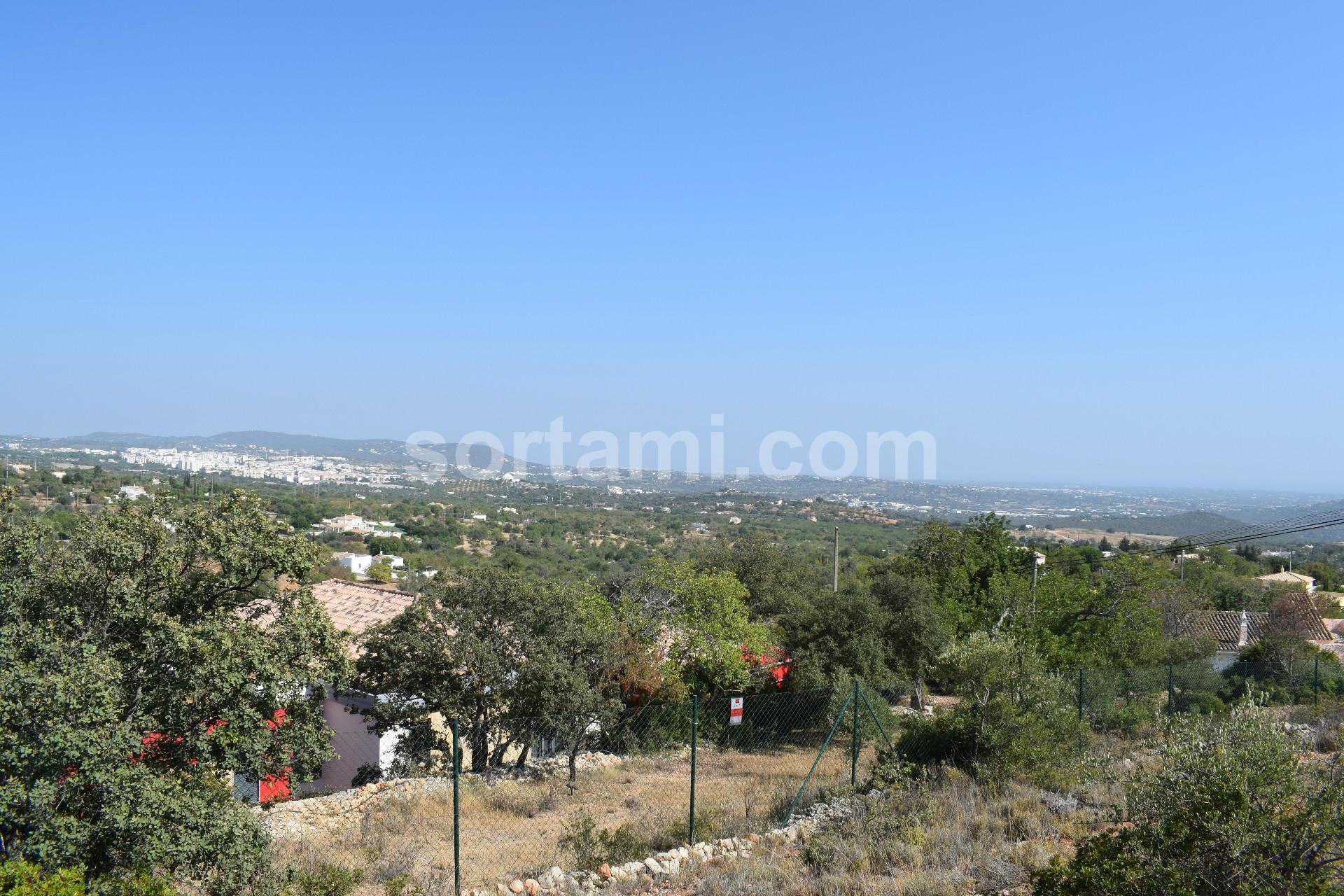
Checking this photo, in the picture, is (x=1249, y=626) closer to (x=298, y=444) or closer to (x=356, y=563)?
(x=356, y=563)

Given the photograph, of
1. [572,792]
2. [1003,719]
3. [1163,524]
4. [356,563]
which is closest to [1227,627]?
[1003,719]

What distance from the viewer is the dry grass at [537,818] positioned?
8.98m

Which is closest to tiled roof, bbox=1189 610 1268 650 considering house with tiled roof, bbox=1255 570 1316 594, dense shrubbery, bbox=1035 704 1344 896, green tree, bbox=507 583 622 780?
house with tiled roof, bbox=1255 570 1316 594

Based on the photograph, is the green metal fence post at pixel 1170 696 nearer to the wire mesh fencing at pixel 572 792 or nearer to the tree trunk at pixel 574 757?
the wire mesh fencing at pixel 572 792

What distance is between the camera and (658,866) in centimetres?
867

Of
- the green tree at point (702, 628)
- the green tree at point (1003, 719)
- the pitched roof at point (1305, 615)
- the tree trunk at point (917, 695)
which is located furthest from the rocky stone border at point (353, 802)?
the pitched roof at point (1305, 615)

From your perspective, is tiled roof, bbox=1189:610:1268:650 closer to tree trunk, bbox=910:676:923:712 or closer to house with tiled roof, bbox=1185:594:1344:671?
house with tiled roof, bbox=1185:594:1344:671

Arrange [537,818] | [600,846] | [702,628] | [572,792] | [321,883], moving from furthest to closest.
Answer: [702,628] → [572,792] → [537,818] → [600,846] → [321,883]

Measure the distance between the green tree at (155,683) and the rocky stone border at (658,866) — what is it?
2516mm

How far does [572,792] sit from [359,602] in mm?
15573

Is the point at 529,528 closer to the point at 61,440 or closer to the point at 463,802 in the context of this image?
the point at 463,802

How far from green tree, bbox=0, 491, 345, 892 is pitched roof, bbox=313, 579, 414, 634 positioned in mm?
15600

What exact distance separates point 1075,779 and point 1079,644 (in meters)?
12.0

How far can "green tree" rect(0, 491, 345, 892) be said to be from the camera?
19.1ft
